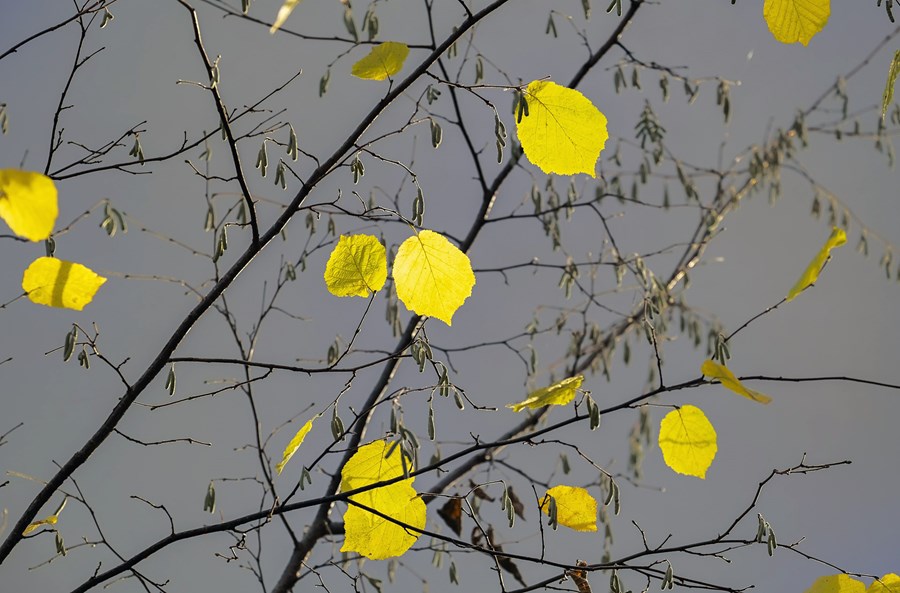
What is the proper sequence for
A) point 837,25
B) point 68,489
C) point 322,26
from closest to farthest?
point 68,489 < point 322,26 < point 837,25

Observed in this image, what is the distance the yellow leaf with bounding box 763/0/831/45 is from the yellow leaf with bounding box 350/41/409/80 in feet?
1.02

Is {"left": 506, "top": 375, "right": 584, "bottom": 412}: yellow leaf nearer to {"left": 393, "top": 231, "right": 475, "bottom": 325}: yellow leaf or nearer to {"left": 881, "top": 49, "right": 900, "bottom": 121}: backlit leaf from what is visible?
{"left": 393, "top": 231, "right": 475, "bottom": 325}: yellow leaf

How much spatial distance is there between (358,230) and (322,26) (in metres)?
1.16

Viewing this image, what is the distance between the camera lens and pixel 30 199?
555 mm

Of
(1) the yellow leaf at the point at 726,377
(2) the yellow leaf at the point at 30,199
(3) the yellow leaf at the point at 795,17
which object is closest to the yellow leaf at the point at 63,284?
(2) the yellow leaf at the point at 30,199

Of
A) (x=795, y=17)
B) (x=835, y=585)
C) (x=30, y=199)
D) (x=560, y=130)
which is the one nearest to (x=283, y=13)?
(x=30, y=199)

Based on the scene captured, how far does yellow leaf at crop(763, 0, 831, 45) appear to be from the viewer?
2.29 ft

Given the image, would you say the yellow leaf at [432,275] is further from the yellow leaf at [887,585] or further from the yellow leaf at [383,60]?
the yellow leaf at [887,585]

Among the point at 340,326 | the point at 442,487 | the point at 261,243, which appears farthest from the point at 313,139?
the point at 261,243

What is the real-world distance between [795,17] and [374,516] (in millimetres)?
584

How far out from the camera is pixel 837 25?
9.10ft

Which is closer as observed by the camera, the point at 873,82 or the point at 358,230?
the point at 358,230

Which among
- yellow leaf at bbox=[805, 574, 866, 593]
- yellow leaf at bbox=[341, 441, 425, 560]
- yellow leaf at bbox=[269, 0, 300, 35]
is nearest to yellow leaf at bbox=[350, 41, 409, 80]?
yellow leaf at bbox=[269, 0, 300, 35]

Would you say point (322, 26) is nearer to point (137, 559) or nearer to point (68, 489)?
point (68, 489)
